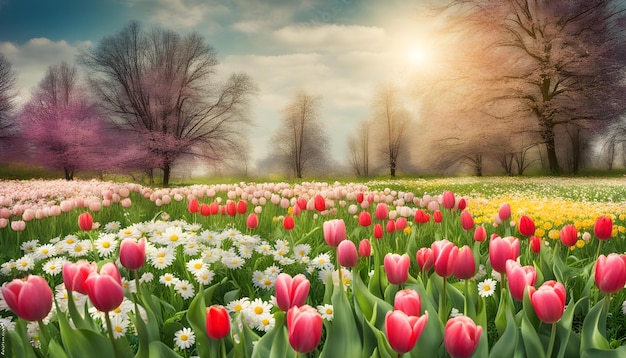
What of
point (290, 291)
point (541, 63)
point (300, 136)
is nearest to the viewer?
point (290, 291)

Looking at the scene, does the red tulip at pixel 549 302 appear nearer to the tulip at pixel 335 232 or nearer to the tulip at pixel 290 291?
the tulip at pixel 290 291

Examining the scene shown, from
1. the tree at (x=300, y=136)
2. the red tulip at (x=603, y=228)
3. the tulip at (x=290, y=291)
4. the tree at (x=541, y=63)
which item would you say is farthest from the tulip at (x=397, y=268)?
the tree at (x=300, y=136)

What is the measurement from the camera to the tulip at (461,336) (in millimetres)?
1311

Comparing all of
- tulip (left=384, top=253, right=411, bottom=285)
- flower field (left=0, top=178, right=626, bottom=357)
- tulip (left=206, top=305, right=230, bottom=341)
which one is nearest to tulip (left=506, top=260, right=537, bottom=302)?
flower field (left=0, top=178, right=626, bottom=357)

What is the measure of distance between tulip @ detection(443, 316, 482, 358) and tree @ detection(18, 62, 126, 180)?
19.6 metres

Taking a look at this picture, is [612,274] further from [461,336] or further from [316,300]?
[316,300]

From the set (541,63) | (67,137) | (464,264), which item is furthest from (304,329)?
(541,63)

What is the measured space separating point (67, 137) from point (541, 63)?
2072 centimetres

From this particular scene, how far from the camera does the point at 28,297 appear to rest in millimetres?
1367

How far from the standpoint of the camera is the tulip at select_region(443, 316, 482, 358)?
4.30 ft

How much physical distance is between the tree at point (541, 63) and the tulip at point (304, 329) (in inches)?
850

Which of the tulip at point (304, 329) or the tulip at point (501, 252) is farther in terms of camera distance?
the tulip at point (501, 252)

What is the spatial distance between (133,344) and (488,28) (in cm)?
2203

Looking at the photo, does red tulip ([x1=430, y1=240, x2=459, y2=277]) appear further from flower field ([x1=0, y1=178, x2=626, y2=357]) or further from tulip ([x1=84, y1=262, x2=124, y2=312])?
tulip ([x1=84, y1=262, x2=124, y2=312])
